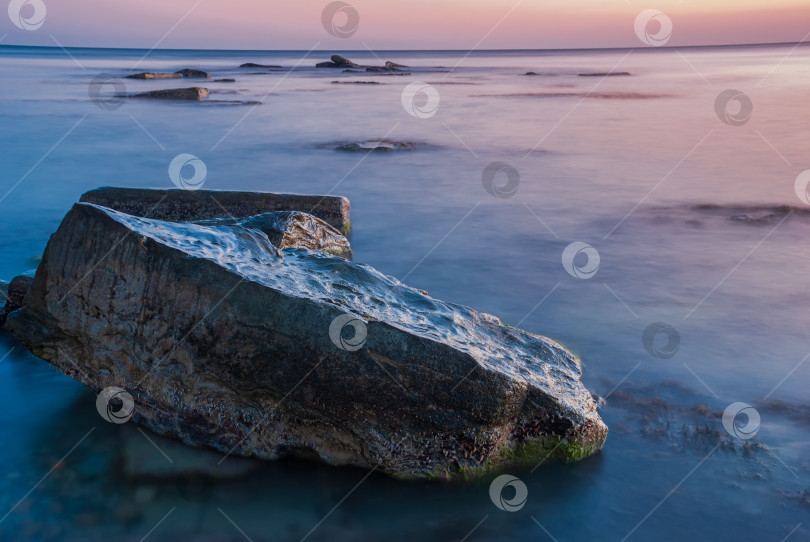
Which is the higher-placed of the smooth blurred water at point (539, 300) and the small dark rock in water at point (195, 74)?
the small dark rock in water at point (195, 74)

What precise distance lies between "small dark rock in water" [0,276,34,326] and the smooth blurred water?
29 cm

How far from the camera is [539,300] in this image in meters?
6.27

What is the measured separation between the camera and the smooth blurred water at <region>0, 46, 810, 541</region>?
339cm

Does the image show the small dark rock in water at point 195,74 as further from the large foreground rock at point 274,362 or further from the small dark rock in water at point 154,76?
the large foreground rock at point 274,362

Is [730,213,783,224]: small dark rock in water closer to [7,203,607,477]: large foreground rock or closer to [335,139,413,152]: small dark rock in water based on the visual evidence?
[7,203,607,477]: large foreground rock

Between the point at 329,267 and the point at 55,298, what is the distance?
4.95 ft

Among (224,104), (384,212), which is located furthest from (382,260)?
(224,104)

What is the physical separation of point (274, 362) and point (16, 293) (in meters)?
2.68

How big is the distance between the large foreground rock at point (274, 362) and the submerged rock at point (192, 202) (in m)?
3.08

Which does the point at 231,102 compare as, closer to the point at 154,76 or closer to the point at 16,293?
the point at 154,76

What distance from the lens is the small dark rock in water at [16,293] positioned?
5090 millimetres

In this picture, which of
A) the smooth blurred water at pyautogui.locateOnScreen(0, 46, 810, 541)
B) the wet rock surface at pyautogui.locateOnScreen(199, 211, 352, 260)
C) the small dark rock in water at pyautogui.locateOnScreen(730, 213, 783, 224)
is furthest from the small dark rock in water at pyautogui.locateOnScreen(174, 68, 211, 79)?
the wet rock surface at pyautogui.locateOnScreen(199, 211, 352, 260)

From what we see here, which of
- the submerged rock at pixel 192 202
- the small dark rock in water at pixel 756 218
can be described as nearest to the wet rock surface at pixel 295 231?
the submerged rock at pixel 192 202

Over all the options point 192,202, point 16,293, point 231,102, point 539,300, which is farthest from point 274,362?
point 231,102
